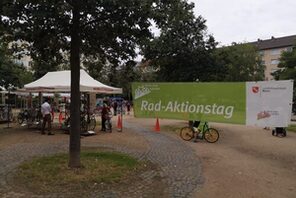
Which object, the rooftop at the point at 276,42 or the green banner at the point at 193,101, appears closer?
the green banner at the point at 193,101

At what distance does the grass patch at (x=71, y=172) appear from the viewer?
28.1ft

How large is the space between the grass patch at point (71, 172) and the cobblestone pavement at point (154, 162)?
402mm

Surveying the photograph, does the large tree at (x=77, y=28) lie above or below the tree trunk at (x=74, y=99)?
above

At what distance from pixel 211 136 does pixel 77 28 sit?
891 cm

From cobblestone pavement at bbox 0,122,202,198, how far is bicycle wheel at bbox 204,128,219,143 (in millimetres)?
1302

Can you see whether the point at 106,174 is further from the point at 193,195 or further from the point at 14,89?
the point at 14,89

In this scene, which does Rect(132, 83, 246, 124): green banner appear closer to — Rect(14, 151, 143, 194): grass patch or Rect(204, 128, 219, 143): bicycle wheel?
Rect(204, 128, 219, 143): bicycle wheel

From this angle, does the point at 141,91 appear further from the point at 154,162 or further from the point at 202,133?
the point at 154,162

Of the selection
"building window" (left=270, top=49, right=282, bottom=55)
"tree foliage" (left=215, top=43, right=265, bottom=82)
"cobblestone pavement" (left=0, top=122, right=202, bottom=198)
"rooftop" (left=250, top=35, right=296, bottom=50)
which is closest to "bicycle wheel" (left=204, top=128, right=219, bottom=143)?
"cobblestone pavement" (left=0, top=122, right=202, bottom=198)

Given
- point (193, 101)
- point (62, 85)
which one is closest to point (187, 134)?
point (193, 101)

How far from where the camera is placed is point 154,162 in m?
11.6

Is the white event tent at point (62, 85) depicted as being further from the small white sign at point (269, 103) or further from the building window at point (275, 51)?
the building window at point (275, 51)

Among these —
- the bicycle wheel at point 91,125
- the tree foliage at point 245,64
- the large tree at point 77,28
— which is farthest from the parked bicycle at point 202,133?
the tree foliage at point 245,64

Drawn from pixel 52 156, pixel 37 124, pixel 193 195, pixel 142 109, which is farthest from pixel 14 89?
pixel 193 195
